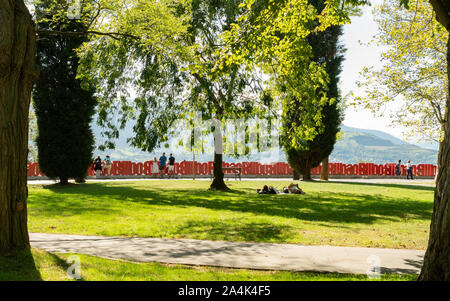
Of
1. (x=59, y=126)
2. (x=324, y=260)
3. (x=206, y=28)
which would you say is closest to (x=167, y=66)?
(x=206, y=28)

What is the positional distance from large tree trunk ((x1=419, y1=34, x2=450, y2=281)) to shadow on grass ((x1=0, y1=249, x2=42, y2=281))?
170 inches

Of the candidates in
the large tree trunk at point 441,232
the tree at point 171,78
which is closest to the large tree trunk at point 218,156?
the tree at point 171,78

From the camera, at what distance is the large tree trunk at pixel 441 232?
3.89 m

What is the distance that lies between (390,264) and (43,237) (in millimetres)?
6024

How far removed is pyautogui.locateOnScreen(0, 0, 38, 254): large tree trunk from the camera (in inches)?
199

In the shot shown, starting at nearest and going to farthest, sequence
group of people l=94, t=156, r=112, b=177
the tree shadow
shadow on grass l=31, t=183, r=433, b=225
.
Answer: the tree shadow
shadow on grass l=31, t=183, r=433, b=225
group of people l=94, t=156, r=112, b=177

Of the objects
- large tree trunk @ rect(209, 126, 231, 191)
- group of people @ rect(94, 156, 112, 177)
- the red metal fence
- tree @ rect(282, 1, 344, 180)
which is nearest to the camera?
large tree trunk @ rect(209, 126, 231, 191)

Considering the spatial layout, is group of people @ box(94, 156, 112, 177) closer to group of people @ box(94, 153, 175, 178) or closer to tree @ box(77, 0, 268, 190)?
group of people @ box(94, 153, 175, 178)

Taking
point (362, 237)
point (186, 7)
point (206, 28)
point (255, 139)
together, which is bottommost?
point (362, 237)

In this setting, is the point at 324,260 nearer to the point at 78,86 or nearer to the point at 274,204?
the point at 274,204

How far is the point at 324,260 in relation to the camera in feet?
19.1

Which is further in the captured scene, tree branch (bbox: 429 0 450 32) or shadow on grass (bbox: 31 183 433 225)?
shadow on grass (bbox: 31 183 433 225)

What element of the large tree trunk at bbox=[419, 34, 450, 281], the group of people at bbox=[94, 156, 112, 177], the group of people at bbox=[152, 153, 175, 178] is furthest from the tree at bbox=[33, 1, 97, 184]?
the large tree trunk at bbox=[419, 34, 450, 281]
